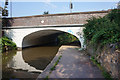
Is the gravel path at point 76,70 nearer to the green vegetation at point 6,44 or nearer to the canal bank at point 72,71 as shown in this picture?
the canal bank at point 72,71

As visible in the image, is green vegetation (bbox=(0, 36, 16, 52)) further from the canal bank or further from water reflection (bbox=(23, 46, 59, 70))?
the canal bank

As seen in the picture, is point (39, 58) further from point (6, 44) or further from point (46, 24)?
point (6, 44)

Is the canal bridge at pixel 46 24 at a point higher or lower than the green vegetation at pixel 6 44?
higher

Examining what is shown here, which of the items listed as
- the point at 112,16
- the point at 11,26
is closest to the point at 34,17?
the point at 11,26

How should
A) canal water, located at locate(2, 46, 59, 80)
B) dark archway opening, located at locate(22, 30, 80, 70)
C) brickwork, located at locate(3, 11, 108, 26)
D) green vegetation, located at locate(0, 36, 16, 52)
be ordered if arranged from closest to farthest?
canal water, located at locate(2, 46, 59, 80), dark archway opening, located at locate(22, 30, 80, 70), brickwork, located at locate(3, 11, 108, 26), green vegetation, located at locate(0, 36, 16, 52)

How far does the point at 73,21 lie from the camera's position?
8484 millimetres

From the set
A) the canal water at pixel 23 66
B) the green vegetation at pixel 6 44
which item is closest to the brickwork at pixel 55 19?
the green vegetation at pixel 6 44

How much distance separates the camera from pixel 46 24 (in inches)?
361

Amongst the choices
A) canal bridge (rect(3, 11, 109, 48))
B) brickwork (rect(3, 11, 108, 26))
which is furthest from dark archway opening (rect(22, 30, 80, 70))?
brickwork (rect(3, 11, 108, 26))

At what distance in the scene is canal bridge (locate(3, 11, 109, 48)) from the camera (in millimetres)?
8258

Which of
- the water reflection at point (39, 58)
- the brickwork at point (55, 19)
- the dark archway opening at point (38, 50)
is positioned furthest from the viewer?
the brickwork at point (55, 19)

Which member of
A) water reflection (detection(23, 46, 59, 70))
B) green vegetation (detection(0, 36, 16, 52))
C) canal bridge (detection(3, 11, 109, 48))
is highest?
canal bridge (detection(3, 11, 109, 48))

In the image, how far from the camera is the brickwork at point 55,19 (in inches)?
321

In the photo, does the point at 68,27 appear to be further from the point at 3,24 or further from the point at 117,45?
the point at 3,24
